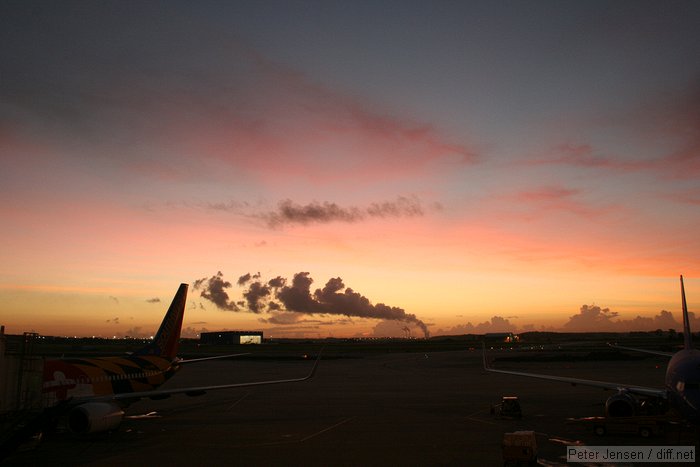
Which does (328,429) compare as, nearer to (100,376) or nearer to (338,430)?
(338,430)

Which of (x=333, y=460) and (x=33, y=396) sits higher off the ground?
(x=33, y=396)

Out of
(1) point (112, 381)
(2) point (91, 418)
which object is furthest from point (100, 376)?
(2) point (91, 418)

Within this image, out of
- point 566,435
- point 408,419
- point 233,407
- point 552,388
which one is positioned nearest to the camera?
point 566,435

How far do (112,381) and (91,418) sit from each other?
20.2 feet

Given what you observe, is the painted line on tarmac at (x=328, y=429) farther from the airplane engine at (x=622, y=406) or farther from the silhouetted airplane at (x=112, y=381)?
the airplane engine at (x=622, y=406)

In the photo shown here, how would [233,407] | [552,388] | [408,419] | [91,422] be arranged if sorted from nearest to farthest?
1. [91,422]
2. [408,419]
3. [233,407]
4. [552,388]

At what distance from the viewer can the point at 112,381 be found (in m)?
30.0

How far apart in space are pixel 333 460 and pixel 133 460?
8.11 metres

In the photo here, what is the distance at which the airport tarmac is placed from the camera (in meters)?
21.6

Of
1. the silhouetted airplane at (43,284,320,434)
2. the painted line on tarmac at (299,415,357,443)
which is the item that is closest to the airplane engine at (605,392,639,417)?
the painted line on tarmac at (299,415,357,443)

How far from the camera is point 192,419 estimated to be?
105 feet

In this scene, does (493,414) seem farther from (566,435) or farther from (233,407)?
(233,407)

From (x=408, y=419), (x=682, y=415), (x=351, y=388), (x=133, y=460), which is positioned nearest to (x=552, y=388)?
(x=351, y=388)

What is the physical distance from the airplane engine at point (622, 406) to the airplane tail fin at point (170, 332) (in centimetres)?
2741
